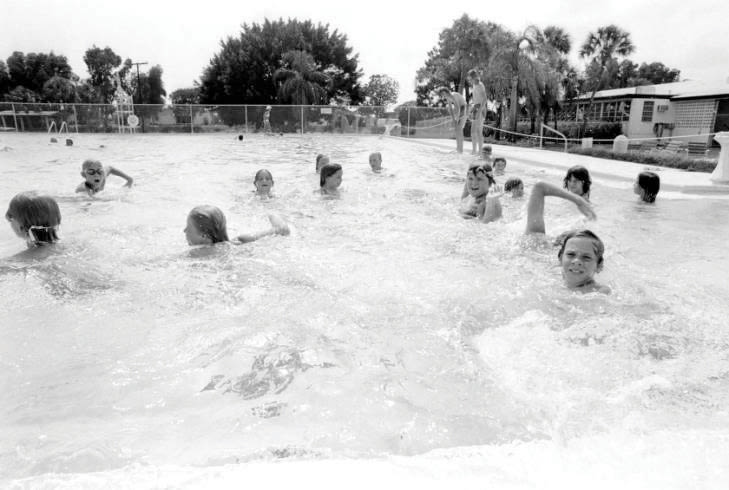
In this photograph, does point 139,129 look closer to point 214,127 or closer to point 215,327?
point 214,127

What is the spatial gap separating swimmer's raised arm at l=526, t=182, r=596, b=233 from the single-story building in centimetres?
2893

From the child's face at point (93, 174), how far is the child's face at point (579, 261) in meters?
6.40

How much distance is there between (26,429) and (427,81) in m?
51.1

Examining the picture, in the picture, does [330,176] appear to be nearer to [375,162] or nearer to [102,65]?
[375,162]

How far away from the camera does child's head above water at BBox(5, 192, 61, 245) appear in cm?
381

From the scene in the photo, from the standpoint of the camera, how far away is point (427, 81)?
49.7 meters

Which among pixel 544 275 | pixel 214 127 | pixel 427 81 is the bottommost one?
pixel 544 275

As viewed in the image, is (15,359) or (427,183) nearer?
(15,359)

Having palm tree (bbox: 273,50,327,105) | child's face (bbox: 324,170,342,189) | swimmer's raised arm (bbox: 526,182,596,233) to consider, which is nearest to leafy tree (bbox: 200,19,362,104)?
palm tree (bbox: 273,50,327,105)

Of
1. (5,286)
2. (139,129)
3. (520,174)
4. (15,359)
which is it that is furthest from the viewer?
(139,129)

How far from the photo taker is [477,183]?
19.3 ft

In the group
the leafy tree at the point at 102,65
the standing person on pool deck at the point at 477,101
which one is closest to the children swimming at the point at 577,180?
the standing person on pool deck at the point at 477,101

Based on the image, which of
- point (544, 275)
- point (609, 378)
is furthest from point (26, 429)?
point (544, 275)

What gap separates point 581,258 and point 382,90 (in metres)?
54.6
